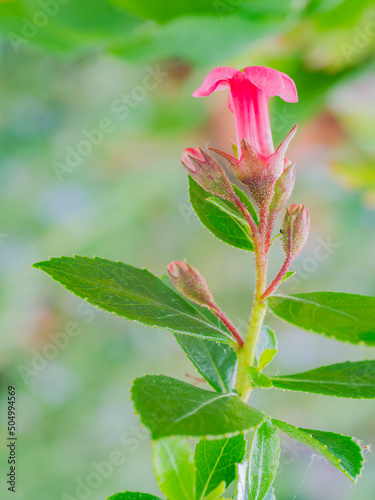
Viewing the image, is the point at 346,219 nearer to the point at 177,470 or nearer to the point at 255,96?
the point at 255,96

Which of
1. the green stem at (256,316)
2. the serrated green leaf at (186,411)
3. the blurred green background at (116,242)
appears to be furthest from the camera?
the blurred green background at (116,242)

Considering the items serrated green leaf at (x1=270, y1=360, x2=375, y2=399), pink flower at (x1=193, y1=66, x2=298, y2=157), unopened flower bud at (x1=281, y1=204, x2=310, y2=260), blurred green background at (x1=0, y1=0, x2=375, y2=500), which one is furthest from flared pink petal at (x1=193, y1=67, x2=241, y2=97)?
blurred green background at (x1=0, y1=0, x2=375, y2=500)

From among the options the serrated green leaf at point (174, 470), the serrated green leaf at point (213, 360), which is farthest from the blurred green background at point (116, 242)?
the serrated green leaf at point (174, 470)

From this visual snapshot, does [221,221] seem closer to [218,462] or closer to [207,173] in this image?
[207,173]

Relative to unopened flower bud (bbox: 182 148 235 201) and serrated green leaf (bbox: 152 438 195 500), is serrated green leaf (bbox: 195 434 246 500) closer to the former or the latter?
serrated green leaf (bbox: 152 438 195 500)

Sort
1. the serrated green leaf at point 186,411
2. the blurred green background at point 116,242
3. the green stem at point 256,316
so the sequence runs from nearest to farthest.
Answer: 1. the serrated green leaf at point 186,411
2. the green stem at point 256,316
3. the blurred green background at point 116,242

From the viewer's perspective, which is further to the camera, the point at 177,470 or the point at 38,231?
the point at 38,231

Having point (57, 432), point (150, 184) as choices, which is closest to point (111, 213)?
point (150, 184)

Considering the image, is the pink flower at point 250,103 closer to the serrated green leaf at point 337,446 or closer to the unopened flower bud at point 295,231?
the unopened flower bud at point 295,231
